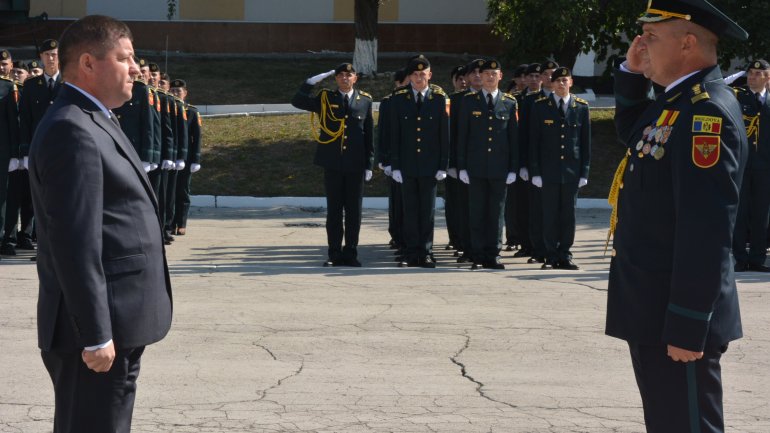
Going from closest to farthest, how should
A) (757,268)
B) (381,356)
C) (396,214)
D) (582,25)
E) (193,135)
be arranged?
(381,356) < (757,268) < (396,214) < (193,135) < (582,25)

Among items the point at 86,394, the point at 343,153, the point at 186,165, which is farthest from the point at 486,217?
the point at 86,394

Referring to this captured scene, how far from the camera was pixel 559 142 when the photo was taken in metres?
11.8

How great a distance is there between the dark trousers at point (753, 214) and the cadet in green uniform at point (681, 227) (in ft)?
25.4

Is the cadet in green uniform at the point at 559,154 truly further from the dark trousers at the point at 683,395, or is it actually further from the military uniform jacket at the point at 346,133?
the dark trousers at the point at 683,395

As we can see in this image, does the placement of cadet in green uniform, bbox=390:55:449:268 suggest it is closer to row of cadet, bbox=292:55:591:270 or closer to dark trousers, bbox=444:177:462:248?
row of cadet, bbox=292:55:591:270

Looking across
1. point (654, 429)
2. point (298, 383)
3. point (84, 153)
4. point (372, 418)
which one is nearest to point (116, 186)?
point (84, 153)

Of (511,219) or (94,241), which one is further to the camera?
(511,219)

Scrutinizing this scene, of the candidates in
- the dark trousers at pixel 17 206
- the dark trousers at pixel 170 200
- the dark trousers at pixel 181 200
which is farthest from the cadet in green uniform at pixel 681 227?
the dark trousers at pixel 181 200

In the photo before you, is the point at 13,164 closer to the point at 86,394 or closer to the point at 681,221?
the point at 86,394

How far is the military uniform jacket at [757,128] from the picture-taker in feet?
38.0

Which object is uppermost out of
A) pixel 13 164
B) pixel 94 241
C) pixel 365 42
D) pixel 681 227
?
pixel 365 42

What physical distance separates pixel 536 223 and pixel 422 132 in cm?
157

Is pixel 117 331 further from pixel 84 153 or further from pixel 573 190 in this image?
pixel 573 190

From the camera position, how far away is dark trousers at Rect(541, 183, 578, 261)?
11.6m
